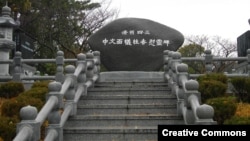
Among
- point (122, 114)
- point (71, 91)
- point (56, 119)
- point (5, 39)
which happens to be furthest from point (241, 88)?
point (5, 39)

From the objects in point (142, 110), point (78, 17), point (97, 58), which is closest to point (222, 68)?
point (78, 17)

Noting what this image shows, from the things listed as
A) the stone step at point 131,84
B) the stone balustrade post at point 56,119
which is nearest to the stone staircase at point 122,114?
the stone step at point 131,84

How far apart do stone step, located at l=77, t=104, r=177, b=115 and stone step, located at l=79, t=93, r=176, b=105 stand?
48cm

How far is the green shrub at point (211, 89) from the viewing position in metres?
8.76

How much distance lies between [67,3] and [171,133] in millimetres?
25567

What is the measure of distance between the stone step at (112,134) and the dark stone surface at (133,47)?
606 centimetres

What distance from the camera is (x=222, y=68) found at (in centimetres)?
3266

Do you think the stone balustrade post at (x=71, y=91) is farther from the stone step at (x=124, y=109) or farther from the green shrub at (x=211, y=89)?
the green shrub at (x=211, y=89)

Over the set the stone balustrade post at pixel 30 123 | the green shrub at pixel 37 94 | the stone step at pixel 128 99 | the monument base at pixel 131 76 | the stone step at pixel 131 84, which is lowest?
the stone balustrade post at pixel 30 123

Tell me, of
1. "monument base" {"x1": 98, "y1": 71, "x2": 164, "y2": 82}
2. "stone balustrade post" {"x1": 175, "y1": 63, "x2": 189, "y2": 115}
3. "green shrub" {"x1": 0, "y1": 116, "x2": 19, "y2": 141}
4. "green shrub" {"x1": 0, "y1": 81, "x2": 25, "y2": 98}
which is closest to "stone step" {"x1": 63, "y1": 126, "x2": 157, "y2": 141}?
"stone balustrade post" {"x1": 175, "y1": 63, "x2": 189, "y2": 115}

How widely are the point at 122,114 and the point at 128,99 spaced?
779 mm

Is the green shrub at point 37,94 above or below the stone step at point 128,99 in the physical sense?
above

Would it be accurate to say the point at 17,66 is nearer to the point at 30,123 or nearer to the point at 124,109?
the point at 124,109

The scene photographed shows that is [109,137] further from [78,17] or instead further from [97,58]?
[78,17]
